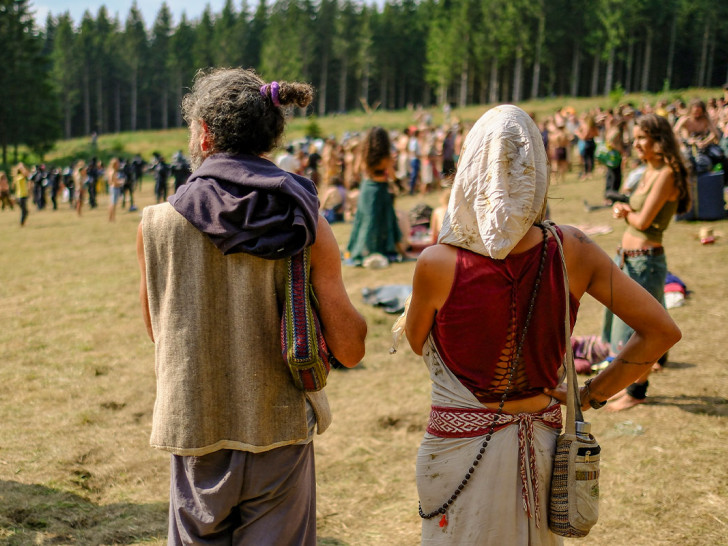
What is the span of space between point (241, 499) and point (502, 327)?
0.89 m

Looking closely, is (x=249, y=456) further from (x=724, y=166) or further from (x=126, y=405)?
(x=724, y=166)

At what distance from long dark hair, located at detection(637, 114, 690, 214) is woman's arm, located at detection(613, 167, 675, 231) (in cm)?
5

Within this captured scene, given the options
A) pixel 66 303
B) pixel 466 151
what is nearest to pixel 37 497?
pixel 466 151

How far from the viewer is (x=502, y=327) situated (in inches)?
74.0

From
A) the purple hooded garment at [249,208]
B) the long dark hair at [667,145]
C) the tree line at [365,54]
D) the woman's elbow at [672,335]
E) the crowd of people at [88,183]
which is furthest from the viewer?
the tree line at [365,54]

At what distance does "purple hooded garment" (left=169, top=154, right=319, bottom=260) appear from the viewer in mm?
1696

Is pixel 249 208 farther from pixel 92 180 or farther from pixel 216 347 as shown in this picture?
pixel 92 180

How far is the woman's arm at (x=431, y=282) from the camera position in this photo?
188 cm

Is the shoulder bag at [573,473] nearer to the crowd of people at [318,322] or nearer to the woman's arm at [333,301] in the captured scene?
the crowd of people at [318,322]

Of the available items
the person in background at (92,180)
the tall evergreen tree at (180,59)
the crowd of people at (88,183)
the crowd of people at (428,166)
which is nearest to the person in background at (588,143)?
the crowd of people at (428,166)

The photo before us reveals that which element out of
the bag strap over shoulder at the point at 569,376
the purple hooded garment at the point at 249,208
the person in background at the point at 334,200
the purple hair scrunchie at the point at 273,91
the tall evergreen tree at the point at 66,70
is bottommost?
the person in background at the point at 334,200

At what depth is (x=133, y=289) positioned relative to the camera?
940 cm

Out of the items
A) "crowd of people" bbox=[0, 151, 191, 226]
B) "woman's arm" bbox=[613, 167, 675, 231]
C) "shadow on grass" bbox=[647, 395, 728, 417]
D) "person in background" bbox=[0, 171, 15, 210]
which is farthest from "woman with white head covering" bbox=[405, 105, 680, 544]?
"person in background" bbox=[0, 171, 15, 210]

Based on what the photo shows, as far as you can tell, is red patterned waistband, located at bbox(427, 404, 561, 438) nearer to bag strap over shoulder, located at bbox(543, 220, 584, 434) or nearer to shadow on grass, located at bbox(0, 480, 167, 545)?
bag strap over shoulder, located at bbox(543, 220, 584, 434)
